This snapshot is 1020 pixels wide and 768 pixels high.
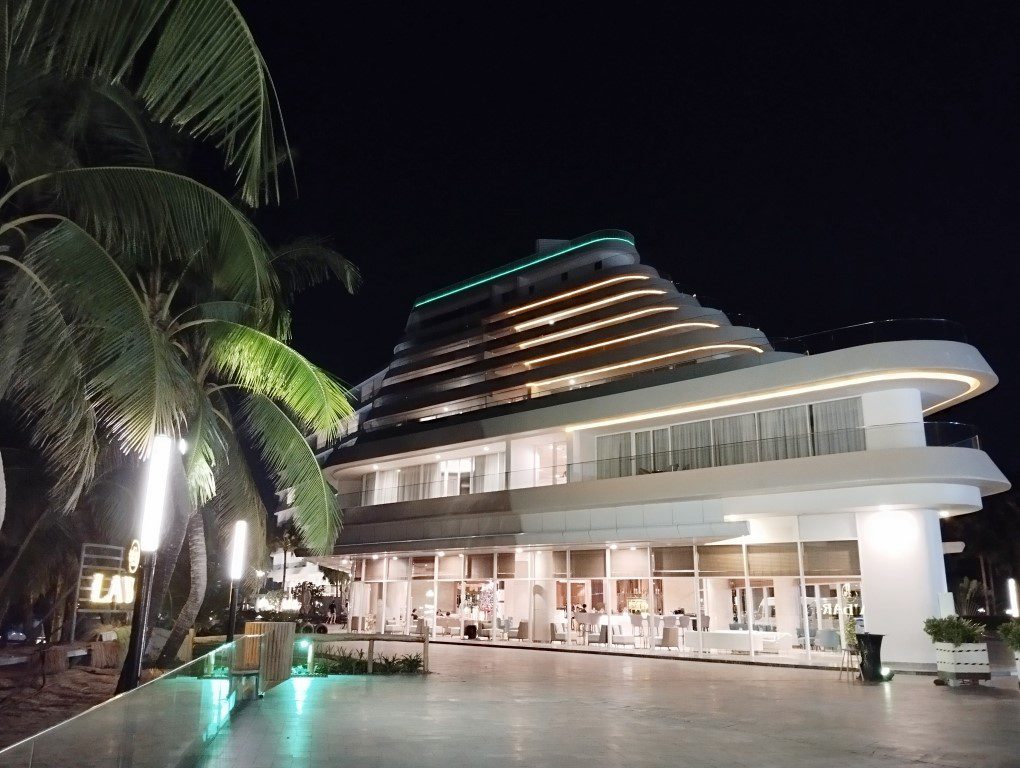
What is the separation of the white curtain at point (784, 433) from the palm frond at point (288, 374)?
1487 cm

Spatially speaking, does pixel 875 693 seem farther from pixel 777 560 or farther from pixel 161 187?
pixel 161 187

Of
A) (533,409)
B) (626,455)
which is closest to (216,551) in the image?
(533,409)

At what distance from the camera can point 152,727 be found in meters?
5.52

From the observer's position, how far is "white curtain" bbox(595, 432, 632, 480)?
2666cm

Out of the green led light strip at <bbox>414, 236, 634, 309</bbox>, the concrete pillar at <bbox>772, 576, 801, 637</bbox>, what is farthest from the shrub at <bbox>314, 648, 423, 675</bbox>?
the green led light strip at <bbox>414, 236, 634, 309</bbox>

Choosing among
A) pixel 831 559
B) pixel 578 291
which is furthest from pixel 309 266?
pixel 578 291

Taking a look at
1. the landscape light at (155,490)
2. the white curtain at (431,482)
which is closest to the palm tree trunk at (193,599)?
the landscape light at (155,490)

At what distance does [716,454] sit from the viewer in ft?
80.5

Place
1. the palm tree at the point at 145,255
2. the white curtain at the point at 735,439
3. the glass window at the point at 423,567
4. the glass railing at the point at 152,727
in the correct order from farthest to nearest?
the glass window at the point at 423,567
the white curtain at the point at 735,439
the palm tree at the point at 145,255
the glass railing at the point at 152,727

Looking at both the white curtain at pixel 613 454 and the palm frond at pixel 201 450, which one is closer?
the palm frond at pixel 201 450

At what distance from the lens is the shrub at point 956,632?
15.3m

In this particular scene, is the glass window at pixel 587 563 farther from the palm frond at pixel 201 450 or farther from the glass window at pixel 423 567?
the palm frond at pixel 201 450

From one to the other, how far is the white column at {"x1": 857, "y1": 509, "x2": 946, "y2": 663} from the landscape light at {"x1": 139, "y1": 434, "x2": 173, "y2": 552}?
59.5 ft

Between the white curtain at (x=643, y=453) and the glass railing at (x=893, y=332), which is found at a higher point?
the glass railing at (x=893, y=332)
